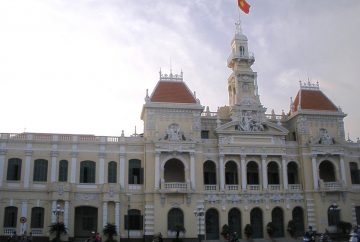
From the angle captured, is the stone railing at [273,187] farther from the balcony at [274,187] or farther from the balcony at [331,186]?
the balcony at [331,186]

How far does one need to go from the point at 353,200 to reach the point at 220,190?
15.9m

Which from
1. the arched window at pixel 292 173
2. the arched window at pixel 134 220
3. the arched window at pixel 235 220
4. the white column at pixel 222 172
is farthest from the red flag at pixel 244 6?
the arched window at pixel 134 220

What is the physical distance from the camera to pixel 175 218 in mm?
46094

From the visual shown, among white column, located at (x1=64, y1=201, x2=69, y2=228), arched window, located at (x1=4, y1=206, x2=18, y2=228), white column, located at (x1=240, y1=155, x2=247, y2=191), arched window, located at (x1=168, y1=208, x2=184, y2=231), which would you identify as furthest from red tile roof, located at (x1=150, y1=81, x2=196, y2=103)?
arched window, located at (x1=4, y1=206, x2=18, y2=228)

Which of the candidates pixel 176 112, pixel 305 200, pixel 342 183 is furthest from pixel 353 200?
pixel 176 112

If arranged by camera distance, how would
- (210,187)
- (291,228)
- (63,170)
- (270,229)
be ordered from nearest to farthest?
(63,170) < (270,229) < (291,228) < (210,187)

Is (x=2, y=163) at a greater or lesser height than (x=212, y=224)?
greater

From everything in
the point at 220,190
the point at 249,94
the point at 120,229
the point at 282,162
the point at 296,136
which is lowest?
the point at 120,229

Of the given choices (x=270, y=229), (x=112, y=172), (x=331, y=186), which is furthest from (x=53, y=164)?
(x=331, y=186)

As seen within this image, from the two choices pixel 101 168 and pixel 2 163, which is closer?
pixel 2 163

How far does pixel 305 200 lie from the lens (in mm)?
49375

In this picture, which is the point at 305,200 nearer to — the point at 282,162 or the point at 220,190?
the point at 282,162

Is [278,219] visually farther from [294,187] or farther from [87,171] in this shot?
[87,171]

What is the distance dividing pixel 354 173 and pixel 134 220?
26.2m
